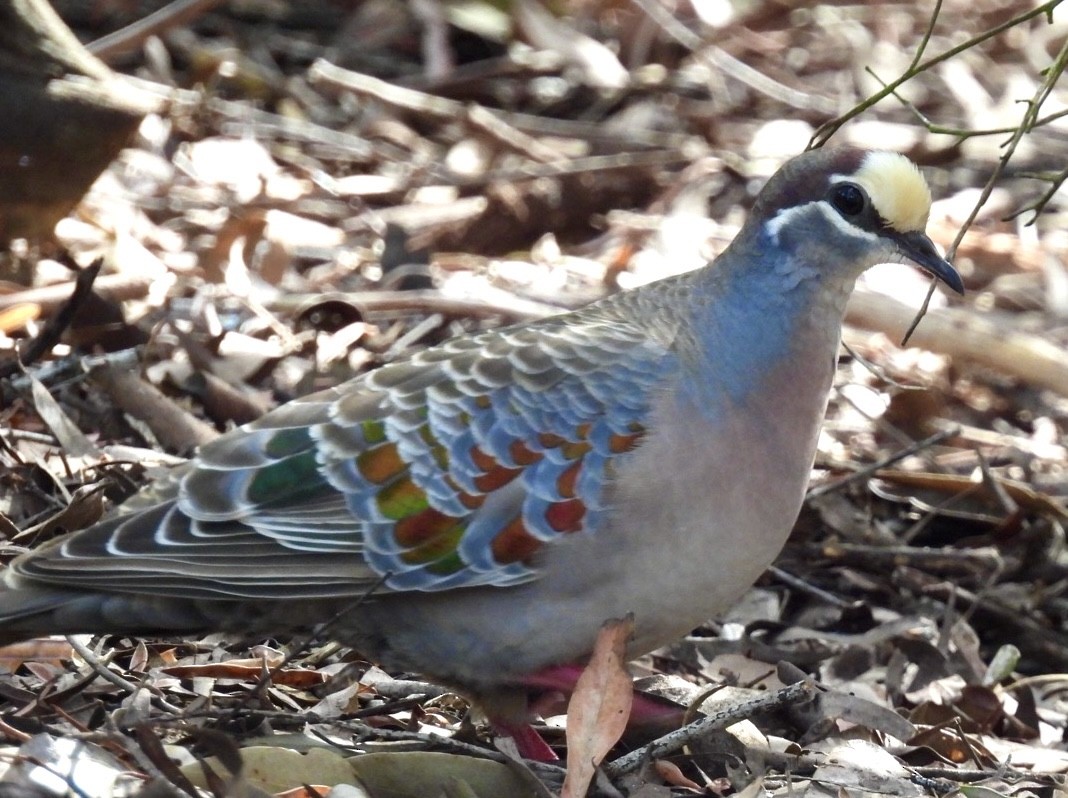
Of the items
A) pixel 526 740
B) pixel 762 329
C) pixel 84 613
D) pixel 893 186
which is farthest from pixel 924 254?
pixel 84 613

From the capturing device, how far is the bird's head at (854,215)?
3.58 m

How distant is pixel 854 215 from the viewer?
3.62 meters

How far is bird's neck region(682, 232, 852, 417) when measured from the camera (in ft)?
11.5

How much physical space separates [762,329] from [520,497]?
702 millimetres

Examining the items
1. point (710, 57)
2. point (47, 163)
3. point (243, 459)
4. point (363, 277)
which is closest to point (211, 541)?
point (243, 459)

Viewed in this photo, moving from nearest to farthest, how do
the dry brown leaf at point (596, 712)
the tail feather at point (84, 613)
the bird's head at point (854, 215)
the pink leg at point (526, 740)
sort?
1. the dry brown leaf at point (596, 712)
2. the tail feather at point (84, 613)
3. the pink leg at point (526, 740)
4. the bird's head at point (854, 215)

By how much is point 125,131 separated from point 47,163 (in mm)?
294

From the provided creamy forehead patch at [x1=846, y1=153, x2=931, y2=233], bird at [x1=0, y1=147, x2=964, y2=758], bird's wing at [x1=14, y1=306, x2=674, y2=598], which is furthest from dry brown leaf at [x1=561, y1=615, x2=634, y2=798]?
creamy forehead patch at [x1=846, y1=153, x2=931, y2=233]

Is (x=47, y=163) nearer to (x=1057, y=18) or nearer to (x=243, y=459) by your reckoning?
(x=243, y=459)

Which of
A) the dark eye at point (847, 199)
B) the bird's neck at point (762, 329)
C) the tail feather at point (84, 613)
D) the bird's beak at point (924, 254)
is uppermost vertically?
the dark eye at point (847, 199)

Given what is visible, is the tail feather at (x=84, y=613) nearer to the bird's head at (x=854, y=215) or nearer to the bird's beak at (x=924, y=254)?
the bird's head at (x=854, y=215)

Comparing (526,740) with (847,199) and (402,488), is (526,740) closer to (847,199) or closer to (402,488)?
(402,488)

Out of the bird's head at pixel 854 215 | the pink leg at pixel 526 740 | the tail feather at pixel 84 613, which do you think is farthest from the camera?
the bird's head at pixel 854 215

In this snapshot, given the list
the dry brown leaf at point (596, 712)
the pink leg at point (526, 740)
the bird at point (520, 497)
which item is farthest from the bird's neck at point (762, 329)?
the pink leg at point (526, 740)
